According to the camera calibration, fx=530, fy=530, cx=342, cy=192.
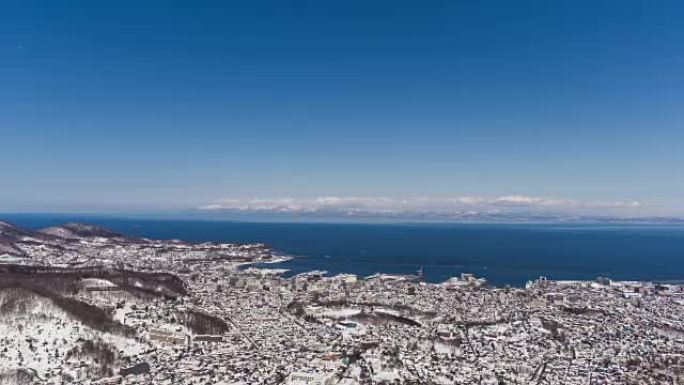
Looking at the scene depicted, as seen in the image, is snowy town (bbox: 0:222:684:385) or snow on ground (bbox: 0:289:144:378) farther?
snow on ground (bbox: 0:289:144:378)

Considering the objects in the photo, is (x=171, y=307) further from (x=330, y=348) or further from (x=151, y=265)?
(x=151, y=265)

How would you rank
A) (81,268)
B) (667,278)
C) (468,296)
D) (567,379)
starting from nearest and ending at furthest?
(567,379) → (468,296) → (81,268) → (667,278)

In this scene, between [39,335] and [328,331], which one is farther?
[328,331]

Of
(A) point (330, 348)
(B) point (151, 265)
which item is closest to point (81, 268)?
(B) point (151, 265)

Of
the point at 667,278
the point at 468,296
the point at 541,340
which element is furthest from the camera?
the point at 667,278

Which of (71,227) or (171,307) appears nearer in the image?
Answer: (171,307)

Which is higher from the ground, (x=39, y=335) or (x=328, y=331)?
(x=39, y=335)

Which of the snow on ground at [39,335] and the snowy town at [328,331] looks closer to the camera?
the snowy town at [328,331]
